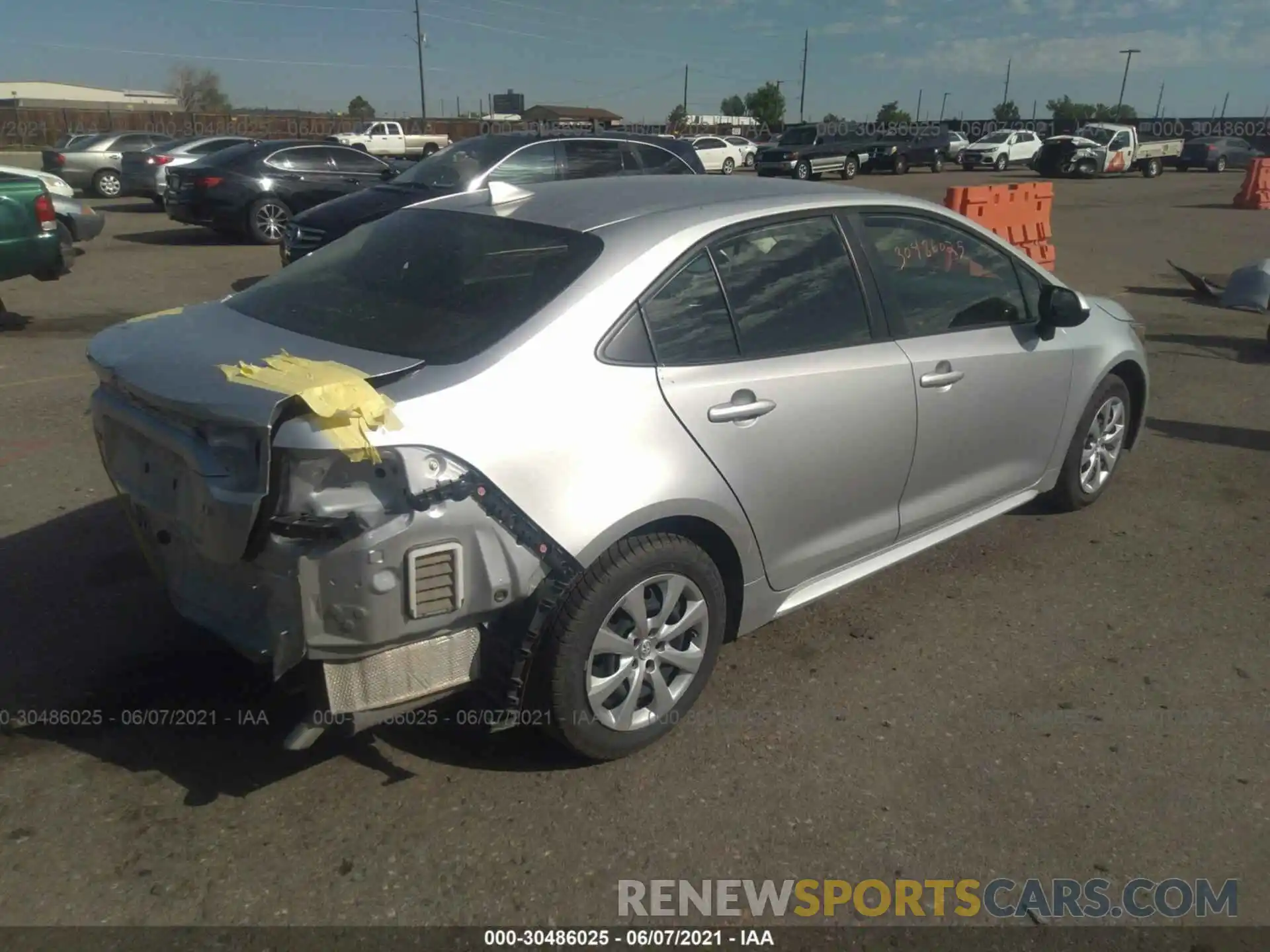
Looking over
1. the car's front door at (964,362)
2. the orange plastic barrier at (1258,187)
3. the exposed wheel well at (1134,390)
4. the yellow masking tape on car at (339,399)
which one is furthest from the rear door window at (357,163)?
the orange plastic barrier at (1258,187)

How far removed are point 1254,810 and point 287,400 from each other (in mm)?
3035

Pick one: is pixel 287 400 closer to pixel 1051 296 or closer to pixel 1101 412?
pixel 1051 296

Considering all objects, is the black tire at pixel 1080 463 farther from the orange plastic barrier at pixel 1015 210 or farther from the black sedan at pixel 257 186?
the black sedan at pixel 257 186

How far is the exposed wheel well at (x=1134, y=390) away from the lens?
207 inches

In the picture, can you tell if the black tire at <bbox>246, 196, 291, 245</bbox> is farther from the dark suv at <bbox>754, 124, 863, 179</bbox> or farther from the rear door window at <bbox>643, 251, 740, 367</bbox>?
the dark suv at <bbox>754, 124, 863, 179</bbox>

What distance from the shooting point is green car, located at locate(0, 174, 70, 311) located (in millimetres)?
8938

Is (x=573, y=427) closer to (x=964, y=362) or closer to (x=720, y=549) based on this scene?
(x=720, y=549)

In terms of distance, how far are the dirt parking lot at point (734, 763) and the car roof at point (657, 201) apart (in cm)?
165

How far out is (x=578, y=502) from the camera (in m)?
2.87

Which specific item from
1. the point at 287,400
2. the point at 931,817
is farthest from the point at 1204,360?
the point at 287,400

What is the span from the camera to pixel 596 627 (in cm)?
297

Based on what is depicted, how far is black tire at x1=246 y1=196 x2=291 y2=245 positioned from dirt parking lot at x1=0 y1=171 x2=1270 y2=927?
1077cm

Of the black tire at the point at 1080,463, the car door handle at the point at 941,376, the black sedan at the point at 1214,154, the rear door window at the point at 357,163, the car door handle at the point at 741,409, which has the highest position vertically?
the car door handle at the point at 741,409

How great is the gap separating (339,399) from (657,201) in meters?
1.55
